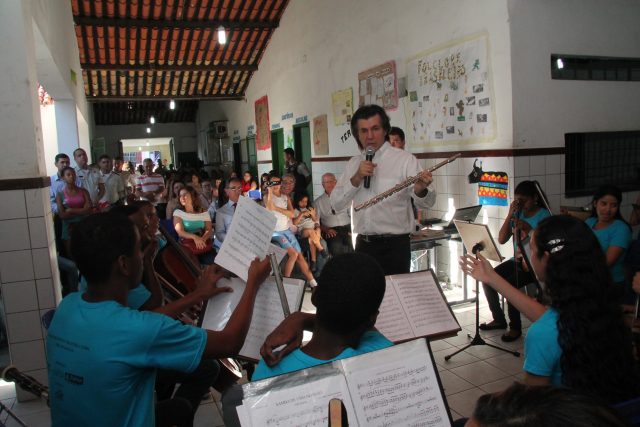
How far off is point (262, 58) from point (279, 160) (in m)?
2.68

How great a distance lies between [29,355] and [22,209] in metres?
1.07

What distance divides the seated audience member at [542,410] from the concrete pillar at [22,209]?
3.58m

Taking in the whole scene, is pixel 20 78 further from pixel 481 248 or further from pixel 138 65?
pixel 138 65

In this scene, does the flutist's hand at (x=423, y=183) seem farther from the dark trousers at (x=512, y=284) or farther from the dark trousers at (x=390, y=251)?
the dark trousers at (x=512, y=284)

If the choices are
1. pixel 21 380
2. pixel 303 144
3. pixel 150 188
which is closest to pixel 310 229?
pixel 150 188

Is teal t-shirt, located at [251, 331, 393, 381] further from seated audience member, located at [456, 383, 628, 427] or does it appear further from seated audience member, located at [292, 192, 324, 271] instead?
seated audience member, located at [292, 192, 324, 271]

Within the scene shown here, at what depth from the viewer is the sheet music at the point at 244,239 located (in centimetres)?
193

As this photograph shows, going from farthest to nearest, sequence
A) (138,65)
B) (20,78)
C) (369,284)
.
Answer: (138,65) → (20,78) → (369,284)

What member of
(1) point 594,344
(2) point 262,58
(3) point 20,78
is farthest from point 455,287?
(2) point 262,58

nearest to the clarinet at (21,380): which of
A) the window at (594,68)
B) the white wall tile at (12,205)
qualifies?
the white wall tile at (12,205)

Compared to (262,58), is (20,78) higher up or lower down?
lower down

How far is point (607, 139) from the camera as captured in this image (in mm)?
5379

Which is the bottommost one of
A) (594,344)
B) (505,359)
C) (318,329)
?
(505,359)

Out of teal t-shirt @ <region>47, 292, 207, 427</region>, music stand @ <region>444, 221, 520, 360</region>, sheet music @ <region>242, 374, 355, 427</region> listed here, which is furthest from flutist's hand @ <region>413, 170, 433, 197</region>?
sheet music @ <region>242, 374, 355, 427</region>
